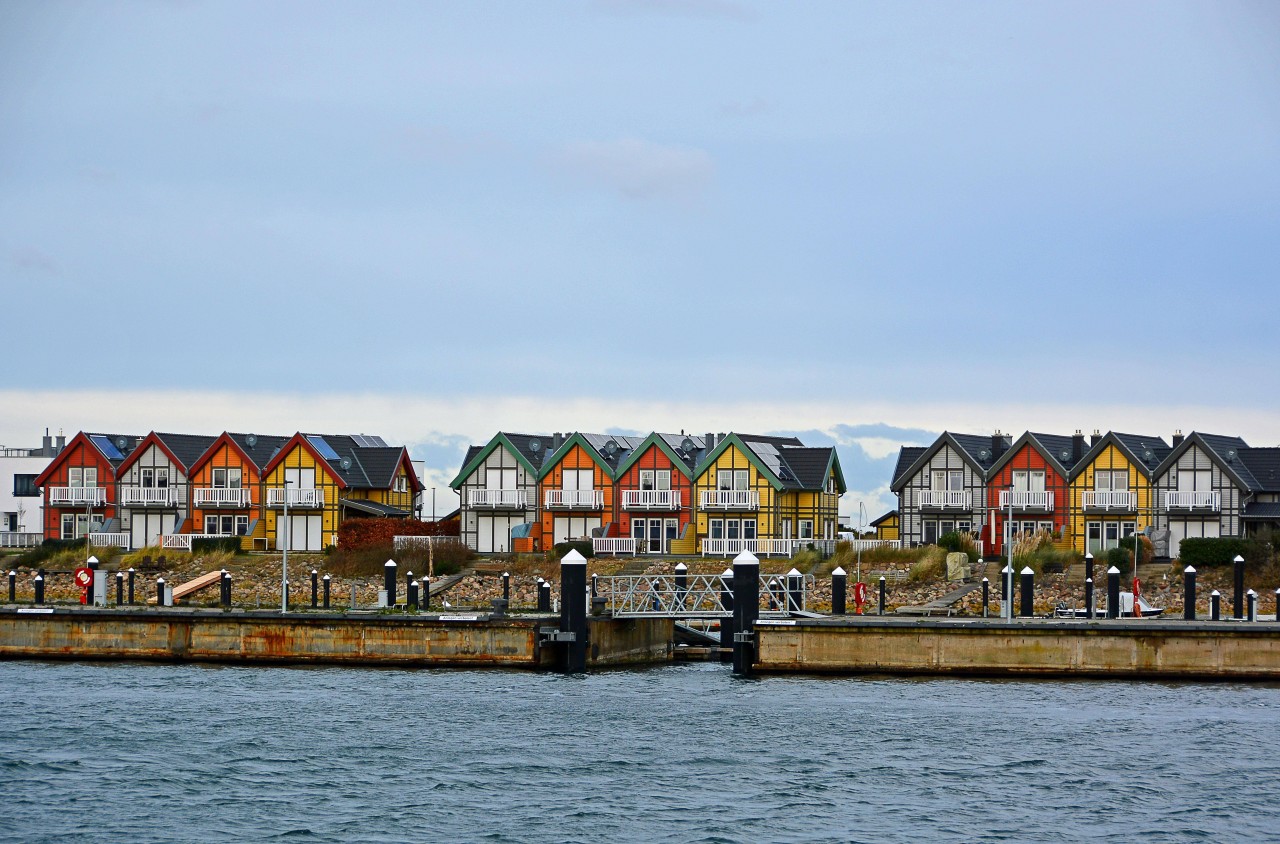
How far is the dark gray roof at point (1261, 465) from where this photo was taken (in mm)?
76062

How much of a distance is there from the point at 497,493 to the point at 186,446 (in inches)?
681

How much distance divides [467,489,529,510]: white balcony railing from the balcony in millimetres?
11339

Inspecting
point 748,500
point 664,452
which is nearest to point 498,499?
point 664,452

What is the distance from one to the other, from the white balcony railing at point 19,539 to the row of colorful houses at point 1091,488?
43.6 m

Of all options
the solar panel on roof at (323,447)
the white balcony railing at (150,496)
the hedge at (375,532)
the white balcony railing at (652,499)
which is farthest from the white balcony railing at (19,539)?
the white balcony railing at (652,499)

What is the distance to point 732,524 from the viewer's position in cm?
7944

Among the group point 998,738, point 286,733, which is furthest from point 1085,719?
point 286,733

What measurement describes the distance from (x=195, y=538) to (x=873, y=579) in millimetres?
32448

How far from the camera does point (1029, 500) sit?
258ft

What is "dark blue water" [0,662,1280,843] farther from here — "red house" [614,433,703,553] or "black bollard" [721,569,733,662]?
"red house" [614,433,703,553]

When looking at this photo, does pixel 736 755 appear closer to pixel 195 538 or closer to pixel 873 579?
pixel 873 579

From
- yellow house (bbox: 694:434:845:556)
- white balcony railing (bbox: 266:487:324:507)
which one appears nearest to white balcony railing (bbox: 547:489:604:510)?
yellow house (bbox: 694:434:845:556)

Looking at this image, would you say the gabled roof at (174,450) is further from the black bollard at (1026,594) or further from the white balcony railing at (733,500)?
the black bollard at (1026,594)

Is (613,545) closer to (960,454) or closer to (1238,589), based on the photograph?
(960,454)
